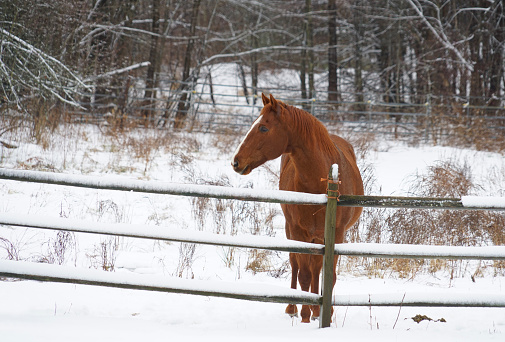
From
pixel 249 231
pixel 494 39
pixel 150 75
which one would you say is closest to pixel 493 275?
pixel 249 231

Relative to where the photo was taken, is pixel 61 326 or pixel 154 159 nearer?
pixel 61 326

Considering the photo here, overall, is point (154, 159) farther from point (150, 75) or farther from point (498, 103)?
point (498, 103)

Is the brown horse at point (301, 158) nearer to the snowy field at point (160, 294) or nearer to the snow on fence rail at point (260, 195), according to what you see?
the snow on fence rail at point (260, 195)

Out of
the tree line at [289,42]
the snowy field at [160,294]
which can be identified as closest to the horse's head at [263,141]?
the snowy field at [160,294]

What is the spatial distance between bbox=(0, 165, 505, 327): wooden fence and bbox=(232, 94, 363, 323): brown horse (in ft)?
1.23

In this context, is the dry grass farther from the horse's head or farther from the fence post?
the horse's head

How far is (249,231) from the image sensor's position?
6859 millimetres

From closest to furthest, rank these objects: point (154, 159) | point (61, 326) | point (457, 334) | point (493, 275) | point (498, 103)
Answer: point (61, 326), point (457, 334), point (493, 275), point (154, 159), point (498, 103)

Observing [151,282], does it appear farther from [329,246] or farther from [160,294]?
[329,246]

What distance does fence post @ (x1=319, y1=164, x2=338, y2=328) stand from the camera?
3.22m

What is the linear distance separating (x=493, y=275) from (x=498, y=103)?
16.4 m

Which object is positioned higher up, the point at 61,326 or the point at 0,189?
the point at 0,189

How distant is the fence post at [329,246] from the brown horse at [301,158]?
1.15 feet

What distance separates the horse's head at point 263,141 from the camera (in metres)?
3.56
